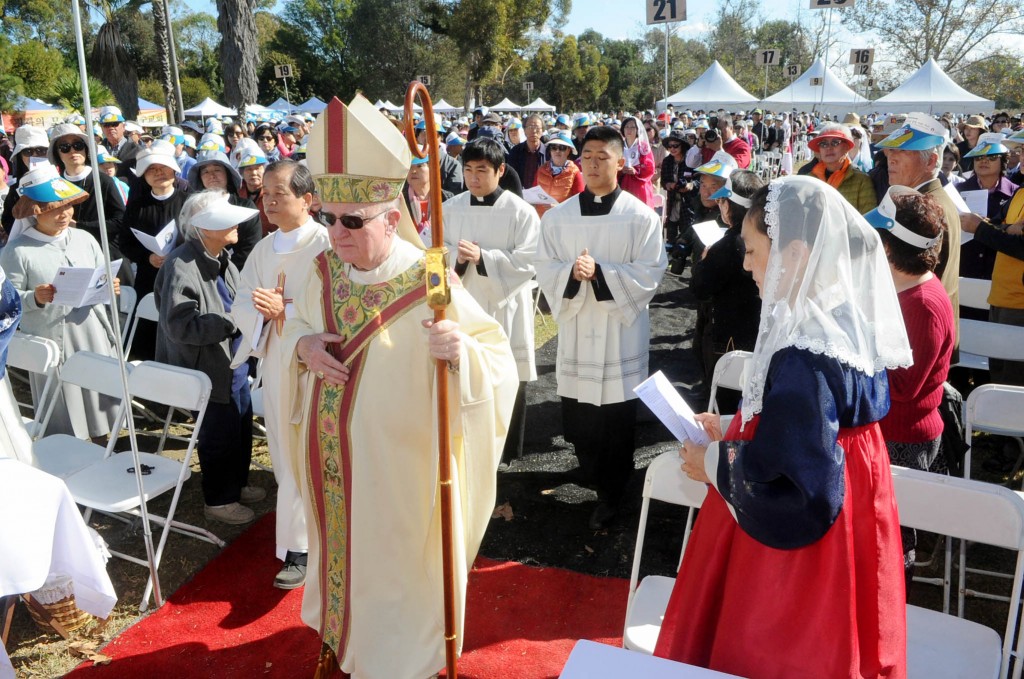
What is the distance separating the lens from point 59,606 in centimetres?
Answer: 307

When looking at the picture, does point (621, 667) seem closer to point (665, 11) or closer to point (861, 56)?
point (665, 11)

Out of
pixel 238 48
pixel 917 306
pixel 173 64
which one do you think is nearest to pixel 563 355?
pixel 917 306

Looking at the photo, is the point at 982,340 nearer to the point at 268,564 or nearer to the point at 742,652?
the point at 742,652

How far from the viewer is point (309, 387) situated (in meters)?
2.73

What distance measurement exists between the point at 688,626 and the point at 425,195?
4149 millimetres

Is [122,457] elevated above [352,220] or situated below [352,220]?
below

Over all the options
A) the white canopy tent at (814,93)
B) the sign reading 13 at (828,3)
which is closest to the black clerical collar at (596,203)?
the sign reading 13 at (828,3)

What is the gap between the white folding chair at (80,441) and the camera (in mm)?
3795

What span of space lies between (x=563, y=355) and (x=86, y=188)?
4780mm

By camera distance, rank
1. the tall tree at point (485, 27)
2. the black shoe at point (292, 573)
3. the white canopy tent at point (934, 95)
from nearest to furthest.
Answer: the black shoe at point (292, 573), the white canopy tent at point (934, 95), the tall tree at point (485, 27)

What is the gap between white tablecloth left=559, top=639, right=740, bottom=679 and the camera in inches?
62.9

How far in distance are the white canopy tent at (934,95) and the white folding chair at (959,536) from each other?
2149 cm

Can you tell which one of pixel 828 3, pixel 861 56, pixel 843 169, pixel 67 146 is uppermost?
pixel 861 56

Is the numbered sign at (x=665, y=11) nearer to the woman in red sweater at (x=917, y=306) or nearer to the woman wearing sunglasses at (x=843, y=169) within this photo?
the woman wearing sunglasses at (x=843, y=169)
